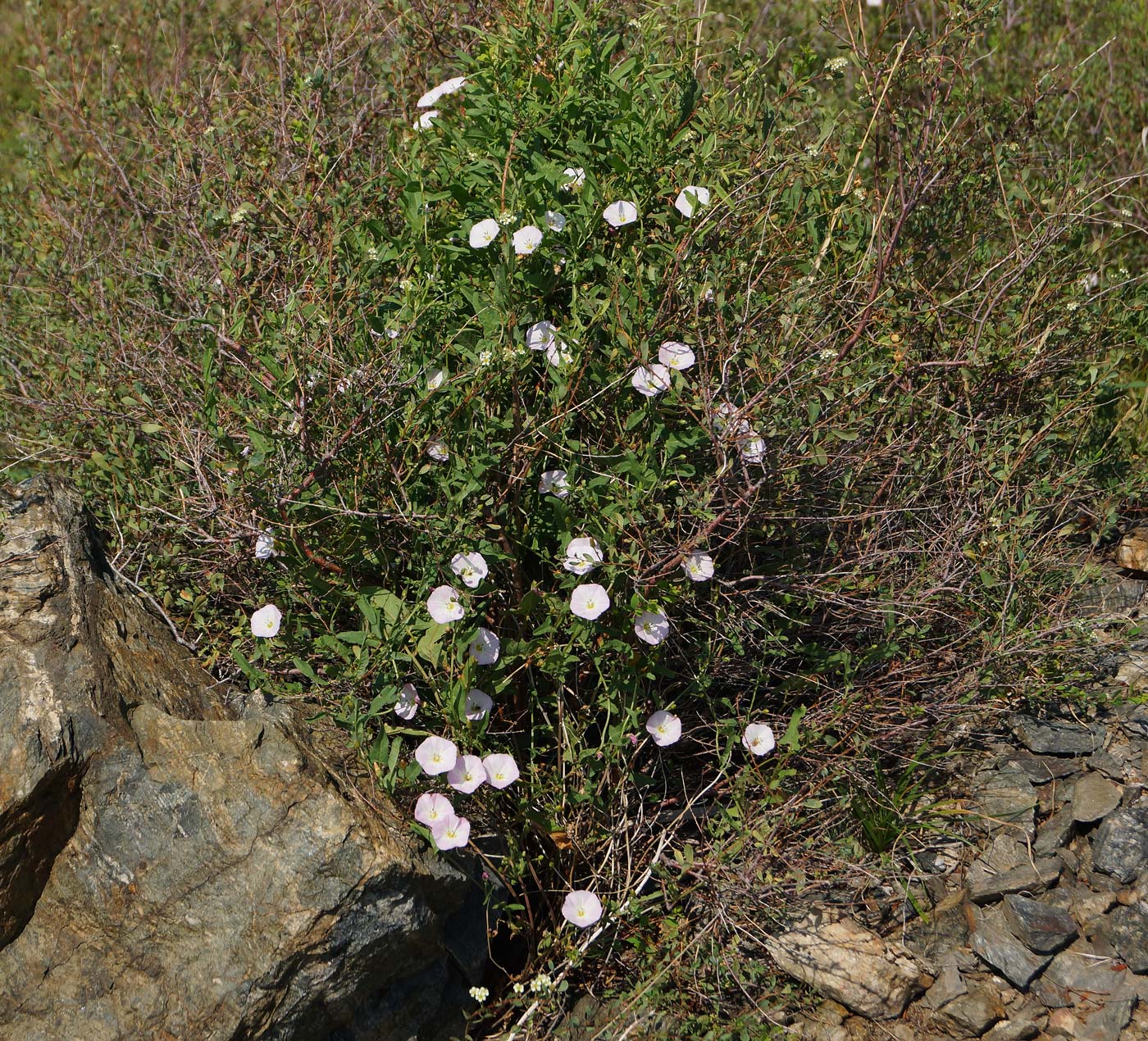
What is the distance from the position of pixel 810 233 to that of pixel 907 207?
25cm

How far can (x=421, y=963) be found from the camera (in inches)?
101

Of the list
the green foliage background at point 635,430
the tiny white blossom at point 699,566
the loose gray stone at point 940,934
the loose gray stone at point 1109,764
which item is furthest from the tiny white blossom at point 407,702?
the loose gray stone at point 1109,764

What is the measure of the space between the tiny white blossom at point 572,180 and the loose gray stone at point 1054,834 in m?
2.12

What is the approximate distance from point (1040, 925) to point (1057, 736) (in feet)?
1.90

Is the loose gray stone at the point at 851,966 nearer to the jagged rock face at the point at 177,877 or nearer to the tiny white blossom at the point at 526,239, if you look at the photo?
the jagged rock face at the point at 177,877

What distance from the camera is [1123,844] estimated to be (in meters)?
2.86

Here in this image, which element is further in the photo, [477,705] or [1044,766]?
[1044,766]

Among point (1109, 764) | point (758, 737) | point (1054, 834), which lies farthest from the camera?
point (1109, 764)

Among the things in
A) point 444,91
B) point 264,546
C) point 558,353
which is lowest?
point 264,546

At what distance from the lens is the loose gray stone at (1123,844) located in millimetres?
2836

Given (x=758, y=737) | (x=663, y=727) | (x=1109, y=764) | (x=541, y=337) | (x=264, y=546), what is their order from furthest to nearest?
(x=1109, y=764), (x=758, y=737), (x=663, y=727), (x=264, y=546), (x=541, y=337)

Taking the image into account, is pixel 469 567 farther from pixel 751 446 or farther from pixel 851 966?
pixel 851 966

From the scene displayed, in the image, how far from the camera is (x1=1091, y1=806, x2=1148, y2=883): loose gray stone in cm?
284

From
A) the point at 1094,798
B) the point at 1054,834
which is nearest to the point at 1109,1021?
the point at 1054,834
